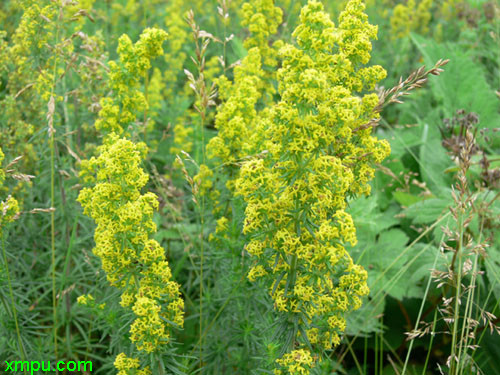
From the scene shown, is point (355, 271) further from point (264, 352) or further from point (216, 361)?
point (216, 361)

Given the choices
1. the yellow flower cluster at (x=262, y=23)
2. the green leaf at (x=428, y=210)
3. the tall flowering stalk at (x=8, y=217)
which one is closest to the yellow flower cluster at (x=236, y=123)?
the yellow flower cluster at (x=262, y=23)

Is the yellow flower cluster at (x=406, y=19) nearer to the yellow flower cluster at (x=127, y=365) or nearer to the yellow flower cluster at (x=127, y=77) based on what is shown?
the yellow flower cluster at (x=127, y=77)

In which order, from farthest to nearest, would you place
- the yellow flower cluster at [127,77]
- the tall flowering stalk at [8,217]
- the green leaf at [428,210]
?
the green leaf at [428,210] < the yellow flower cluster at [127,77] < the tall flowering stalk at [8,217]

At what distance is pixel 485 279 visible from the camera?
3.96 meters

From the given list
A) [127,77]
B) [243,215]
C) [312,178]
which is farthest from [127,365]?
[127,77]

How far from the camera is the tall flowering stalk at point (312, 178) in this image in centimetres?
197

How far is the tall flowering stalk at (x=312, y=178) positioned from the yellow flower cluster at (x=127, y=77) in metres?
1.09

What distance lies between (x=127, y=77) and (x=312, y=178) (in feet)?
4.88

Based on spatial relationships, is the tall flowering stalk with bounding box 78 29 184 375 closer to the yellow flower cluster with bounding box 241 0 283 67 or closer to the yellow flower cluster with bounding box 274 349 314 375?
the yellow flower cluster with bounding box 274 349 314 375

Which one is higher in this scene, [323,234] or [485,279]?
[323,234]

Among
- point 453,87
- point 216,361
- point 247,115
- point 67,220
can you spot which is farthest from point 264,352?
point 453,87

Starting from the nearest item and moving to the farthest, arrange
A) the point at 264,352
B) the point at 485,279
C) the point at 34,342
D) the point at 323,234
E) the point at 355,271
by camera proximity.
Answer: the point at 323,234 < the point at 355,271 < the point at 264,352 < the point at 34,342 < the point at 485,279

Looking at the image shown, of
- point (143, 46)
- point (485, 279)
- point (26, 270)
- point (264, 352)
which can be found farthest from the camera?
point (485, 279)

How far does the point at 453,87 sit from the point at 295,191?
156 inches
